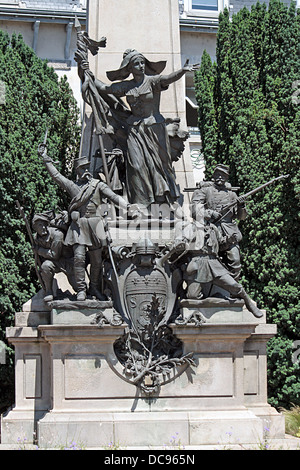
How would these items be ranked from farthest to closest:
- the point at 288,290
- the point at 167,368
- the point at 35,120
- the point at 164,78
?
the point at 35,120, the point at 288,290, the point at 164,78, the point at 167,368

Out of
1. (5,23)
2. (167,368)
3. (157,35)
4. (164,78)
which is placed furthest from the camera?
(5,23)

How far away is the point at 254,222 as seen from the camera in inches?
742

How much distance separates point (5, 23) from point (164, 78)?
12.9 meters

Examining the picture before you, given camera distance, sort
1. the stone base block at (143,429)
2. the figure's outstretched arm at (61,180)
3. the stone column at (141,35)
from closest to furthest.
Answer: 1. the stone base block at (143,429)
2. the figure's outstretched arm at (61,180)
3. the stone column at (141,35)

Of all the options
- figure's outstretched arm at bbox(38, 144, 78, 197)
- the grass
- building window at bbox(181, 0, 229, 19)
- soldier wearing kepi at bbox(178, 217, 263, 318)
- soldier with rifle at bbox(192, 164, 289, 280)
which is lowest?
the grass

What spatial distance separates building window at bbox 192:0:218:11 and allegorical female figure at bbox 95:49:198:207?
13.7 m

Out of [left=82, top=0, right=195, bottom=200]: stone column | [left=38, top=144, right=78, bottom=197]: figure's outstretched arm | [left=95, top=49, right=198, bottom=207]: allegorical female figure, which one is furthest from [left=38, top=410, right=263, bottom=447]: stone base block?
[left=82, top=0, right=195, bottom=200]: stone column

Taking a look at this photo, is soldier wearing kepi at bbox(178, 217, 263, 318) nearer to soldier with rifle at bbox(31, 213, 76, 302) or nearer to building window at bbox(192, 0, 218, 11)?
soldier with rifle at bbox(31, 213, 76, 302)

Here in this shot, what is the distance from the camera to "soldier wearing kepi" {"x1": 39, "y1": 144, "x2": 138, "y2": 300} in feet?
44.7

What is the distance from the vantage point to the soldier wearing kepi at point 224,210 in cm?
1420

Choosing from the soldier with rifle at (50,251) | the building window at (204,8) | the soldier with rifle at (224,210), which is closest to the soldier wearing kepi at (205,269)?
the soldier with rifle at (224,210)

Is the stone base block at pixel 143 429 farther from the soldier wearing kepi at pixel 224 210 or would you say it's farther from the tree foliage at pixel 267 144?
the tree foliage at pixel 267 144
